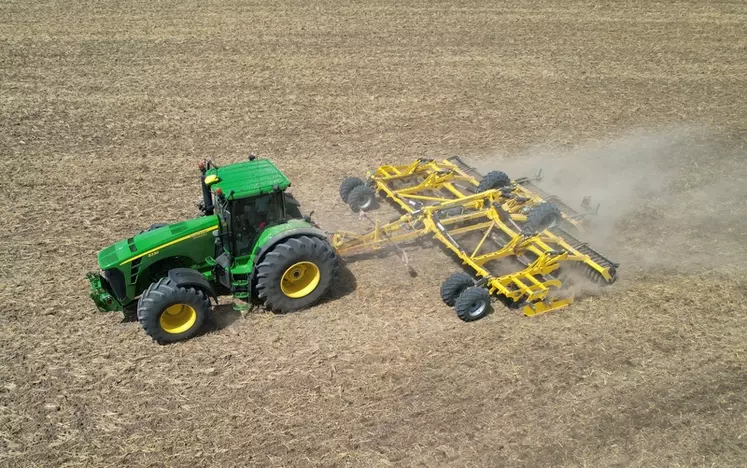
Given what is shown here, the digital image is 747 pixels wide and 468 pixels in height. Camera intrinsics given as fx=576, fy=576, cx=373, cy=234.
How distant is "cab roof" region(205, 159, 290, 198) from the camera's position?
8086 millimetres

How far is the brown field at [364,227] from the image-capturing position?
704cm

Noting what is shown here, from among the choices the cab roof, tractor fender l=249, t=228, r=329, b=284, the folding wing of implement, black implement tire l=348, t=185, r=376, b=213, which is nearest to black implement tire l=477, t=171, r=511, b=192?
the folding wing of implement

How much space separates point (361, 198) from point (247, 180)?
373 cm

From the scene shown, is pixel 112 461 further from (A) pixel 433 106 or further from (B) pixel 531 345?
(A) pixel 433 106

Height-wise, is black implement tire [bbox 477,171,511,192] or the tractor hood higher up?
the tractor hood

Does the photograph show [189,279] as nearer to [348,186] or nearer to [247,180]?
[247,180]

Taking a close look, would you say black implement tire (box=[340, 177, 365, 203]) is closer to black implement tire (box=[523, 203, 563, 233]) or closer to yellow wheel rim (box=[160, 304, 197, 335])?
black implement tire (box=[523, 203, 563, 233])

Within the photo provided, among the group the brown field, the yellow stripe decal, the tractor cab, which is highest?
the tractor cab

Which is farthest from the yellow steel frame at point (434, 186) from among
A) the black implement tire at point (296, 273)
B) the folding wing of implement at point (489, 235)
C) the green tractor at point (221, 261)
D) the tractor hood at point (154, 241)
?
the tractor hood at point (154, 241)

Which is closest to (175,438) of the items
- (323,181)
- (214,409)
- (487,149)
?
(214,409)

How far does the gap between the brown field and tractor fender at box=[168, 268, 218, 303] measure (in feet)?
2.86

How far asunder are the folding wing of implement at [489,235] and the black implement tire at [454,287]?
0.02 m

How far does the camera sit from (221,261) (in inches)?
337

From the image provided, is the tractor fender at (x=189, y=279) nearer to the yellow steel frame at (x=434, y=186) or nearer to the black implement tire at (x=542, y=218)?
the yellow steel frame at (x=434, y=186)
